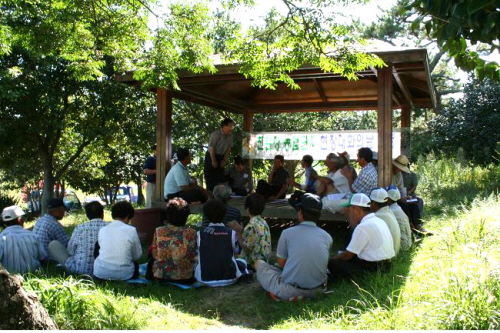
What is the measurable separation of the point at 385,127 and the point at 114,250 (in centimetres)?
430

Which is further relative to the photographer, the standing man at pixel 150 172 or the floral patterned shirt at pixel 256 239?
the standing man at pixel 150 172

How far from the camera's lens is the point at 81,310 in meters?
4.08

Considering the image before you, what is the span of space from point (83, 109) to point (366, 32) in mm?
15315

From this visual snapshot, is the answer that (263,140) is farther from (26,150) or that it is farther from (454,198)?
(26,150)

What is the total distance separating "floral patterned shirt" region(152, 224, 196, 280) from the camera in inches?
218

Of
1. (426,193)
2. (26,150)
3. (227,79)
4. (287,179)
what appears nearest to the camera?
(227,79)

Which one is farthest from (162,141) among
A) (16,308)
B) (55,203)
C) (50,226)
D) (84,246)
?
(16,308)

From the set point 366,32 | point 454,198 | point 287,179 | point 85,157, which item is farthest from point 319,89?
point 366,32

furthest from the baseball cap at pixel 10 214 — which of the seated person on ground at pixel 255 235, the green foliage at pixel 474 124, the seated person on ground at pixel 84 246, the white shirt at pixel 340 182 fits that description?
the green foliage at pixel 474 124

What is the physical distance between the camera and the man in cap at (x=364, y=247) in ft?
16.6

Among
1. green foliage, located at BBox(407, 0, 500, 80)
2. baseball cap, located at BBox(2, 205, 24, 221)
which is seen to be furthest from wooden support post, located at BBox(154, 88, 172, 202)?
green foliage, located at BBox(407, 0, 500, 80)

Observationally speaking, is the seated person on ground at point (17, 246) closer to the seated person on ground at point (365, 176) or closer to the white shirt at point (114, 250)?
the white shirt at point (114, 250)

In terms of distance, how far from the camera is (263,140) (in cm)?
1131

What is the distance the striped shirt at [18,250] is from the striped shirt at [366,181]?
4258mm
